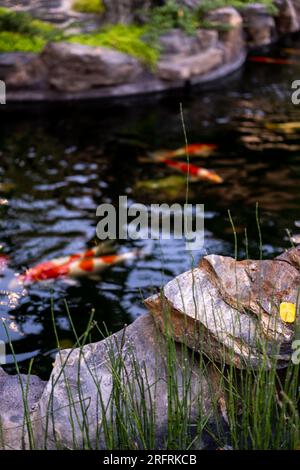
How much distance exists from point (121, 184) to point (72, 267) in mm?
1396

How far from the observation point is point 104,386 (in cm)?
227

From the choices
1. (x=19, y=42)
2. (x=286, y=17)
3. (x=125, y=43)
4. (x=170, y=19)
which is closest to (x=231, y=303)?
(x=125, y=43)

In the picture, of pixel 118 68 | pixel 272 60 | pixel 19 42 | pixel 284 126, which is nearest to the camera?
pixel 284 126

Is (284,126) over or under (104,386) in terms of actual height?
under

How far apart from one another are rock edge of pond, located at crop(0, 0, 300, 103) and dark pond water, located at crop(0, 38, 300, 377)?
0.59 feet

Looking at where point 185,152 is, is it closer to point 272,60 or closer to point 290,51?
point 272,60

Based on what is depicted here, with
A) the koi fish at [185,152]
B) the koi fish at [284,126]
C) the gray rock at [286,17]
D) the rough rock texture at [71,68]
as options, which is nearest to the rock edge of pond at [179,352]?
the koi fish at [185,152]

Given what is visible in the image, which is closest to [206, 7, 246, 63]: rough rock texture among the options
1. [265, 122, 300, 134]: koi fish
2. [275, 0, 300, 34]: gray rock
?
[275, 0, 300, 34]: gray rock

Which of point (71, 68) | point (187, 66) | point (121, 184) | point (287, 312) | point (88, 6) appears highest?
point (88, 6)

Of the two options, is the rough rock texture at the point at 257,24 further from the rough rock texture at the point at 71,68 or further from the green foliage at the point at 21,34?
the green foliage at the point at 21,34

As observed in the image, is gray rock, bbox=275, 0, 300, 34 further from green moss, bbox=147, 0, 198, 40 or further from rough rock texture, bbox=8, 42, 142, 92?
rough rock texture, bbox=8, 42, 142, 92

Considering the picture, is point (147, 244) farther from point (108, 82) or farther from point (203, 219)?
point (108, 82)

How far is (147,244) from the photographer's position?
170 inches

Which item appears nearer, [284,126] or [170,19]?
[284,126]
